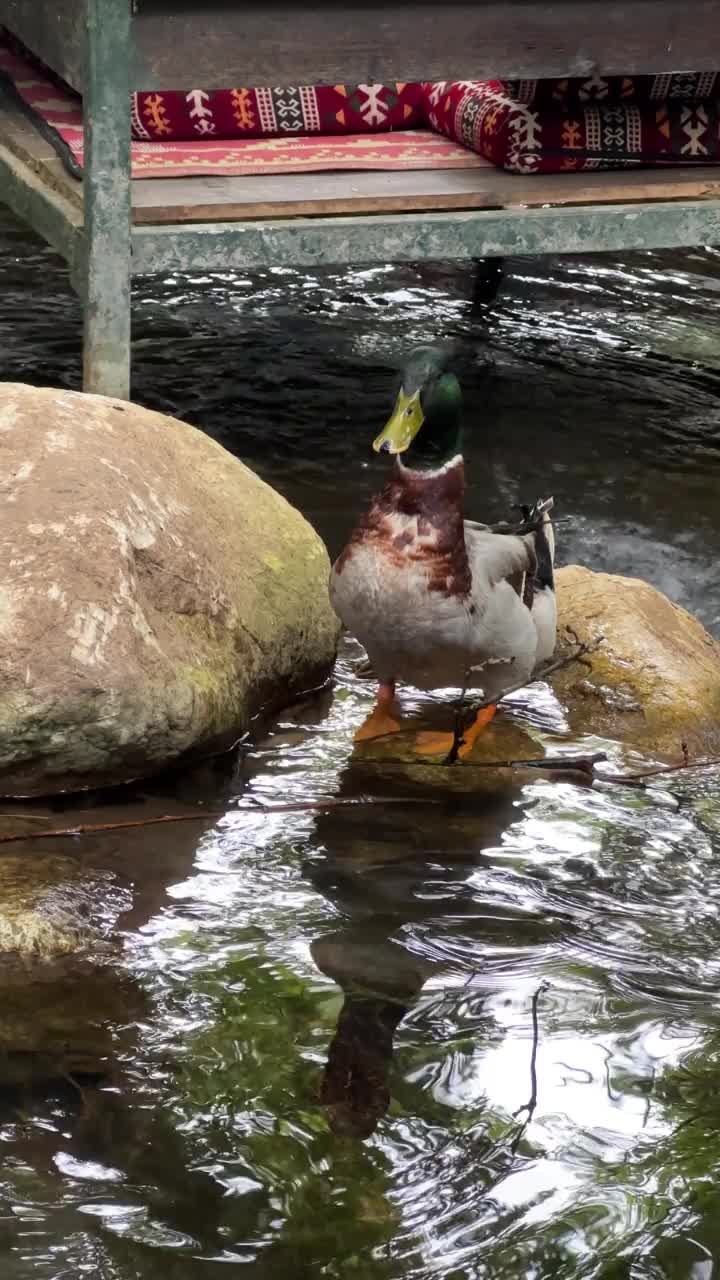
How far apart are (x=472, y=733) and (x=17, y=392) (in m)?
1.37

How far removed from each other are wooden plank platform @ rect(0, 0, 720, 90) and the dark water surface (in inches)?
69.4

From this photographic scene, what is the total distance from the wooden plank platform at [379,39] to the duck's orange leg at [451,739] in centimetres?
202

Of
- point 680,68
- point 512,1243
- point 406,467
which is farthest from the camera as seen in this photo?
point 680,68

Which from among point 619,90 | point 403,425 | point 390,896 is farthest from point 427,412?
point 619,90

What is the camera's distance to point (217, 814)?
3.63 metres

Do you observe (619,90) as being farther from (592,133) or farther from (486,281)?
(486,281)

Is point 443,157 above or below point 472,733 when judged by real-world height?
above

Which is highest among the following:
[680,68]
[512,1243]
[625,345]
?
[680,68]

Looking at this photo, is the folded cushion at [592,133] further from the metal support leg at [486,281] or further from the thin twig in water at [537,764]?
the thin twig in water at [537,764]

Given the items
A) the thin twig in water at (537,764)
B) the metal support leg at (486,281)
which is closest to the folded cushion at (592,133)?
the metal support leg at (486,281)

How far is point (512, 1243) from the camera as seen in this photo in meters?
2.49

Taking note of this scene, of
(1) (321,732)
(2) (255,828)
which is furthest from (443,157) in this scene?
(2) (255,828)

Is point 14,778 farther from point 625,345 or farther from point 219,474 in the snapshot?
point 625,345

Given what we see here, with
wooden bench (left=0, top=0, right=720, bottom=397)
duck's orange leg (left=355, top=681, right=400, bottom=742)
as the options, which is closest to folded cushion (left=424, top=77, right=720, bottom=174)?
wooden bench (left=0, top=0, right=720, bottom=397)
